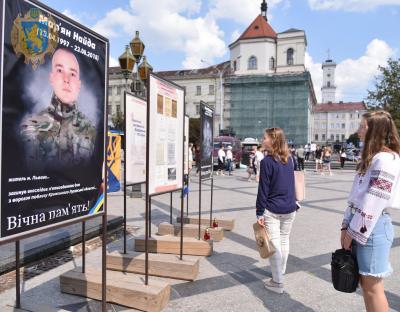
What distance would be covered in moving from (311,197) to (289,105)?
64271 millimetres

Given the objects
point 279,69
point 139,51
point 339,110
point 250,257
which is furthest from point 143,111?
point 339,110

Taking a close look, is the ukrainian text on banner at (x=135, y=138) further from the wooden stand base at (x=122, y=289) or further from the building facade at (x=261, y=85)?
the building facade at (x=261, y=85)

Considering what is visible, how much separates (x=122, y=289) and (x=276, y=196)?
185 cm

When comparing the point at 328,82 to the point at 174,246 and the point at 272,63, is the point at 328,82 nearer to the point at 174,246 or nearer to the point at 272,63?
the point at 272,63

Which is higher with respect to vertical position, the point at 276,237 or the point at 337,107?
the point at 337,107

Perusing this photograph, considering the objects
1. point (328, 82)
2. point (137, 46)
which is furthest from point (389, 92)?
point (328, 82)

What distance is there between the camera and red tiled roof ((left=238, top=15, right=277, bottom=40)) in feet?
274

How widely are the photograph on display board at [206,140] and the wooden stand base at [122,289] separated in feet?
8.10

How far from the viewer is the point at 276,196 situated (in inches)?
171

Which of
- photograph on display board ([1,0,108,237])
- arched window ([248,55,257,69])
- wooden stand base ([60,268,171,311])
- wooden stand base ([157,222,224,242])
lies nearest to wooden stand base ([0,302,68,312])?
wooden stand base ([60,268,171,311])

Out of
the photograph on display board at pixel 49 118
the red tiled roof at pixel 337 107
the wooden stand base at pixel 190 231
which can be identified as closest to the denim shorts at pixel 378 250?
the photograph on display board at pixel 49 118

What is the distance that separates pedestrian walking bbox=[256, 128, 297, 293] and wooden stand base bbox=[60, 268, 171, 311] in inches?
47.5

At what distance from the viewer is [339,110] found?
136m

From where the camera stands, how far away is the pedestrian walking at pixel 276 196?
169 inches
